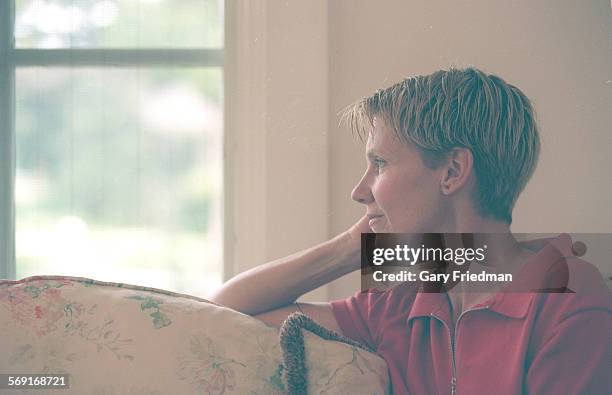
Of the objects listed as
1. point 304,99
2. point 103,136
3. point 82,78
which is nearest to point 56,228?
point 103,136

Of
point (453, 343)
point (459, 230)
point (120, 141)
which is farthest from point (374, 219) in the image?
point (120, 141)

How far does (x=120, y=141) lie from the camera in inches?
71.8

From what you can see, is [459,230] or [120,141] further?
[120,141]

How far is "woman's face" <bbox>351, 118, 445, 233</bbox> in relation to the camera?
3.65ft

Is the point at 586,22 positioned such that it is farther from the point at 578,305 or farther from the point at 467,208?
the point at 578,305

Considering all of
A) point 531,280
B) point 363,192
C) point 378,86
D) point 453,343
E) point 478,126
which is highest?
point 378,86

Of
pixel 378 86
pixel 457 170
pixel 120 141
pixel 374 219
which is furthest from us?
pixel 120 141

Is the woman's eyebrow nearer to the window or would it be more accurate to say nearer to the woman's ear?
the woman's ear

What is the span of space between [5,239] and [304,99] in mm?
938

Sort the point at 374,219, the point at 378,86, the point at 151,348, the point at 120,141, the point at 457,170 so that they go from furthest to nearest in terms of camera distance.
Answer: the point at 120,141 → the point at 378,86 → the point at 374,219 → the point at 457,170 → the point at 151,348

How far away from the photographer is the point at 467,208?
1.11 m

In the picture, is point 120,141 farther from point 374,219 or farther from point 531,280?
point 531,280

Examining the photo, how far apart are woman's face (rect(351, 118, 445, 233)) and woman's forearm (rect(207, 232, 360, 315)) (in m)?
0.16

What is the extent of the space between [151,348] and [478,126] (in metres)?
0.63
